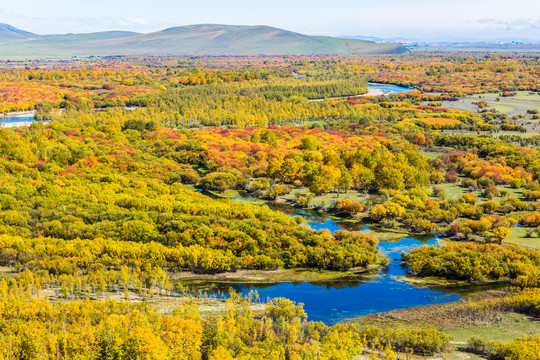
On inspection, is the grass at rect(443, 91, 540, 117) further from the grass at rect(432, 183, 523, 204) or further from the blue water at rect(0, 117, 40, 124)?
the blue water at rect(0, 117, 40, 124)

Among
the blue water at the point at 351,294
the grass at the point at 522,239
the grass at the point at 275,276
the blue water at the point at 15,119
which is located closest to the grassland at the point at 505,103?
the grass at the point at 522,239

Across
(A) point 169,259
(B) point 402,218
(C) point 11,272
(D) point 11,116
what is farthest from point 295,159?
(D) point 11,116

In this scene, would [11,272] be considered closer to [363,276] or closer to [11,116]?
[363,276]

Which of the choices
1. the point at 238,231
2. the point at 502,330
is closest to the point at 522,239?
the point at 502,330

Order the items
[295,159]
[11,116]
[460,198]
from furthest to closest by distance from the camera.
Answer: [11,116] < [295,159] < [460,198]

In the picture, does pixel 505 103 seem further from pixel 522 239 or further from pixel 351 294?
pixel 351 294

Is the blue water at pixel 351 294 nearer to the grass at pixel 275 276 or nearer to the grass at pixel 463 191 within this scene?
the grass at pixel 275 276
